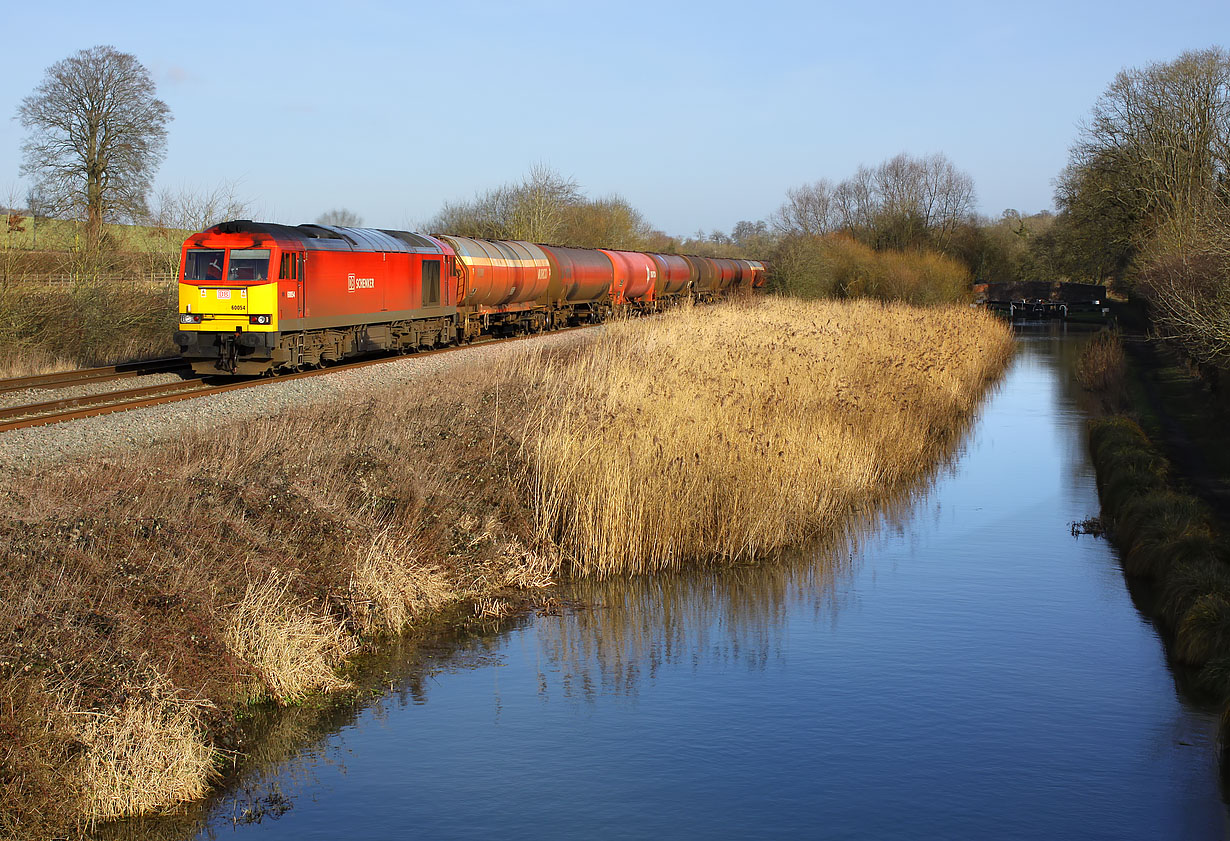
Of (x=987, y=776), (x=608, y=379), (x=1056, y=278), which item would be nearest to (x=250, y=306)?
(x=608, y=379)

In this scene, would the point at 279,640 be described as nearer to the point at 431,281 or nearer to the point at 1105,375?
the point at 431,281

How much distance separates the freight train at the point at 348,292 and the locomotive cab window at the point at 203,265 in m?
0.02

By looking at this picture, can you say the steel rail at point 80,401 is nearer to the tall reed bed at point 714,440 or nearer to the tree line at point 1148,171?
the tall reed bed at point 714,440

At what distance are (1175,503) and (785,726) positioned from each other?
8.19 metres

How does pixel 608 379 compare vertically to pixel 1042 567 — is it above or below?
above

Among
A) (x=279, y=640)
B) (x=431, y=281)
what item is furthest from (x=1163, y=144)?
(x=279, y=640)

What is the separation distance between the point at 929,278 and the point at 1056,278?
116ft

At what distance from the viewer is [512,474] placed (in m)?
12.7

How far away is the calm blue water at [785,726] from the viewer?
284 inches

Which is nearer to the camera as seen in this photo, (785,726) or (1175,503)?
(785,726)

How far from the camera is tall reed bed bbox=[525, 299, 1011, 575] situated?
41.1ft

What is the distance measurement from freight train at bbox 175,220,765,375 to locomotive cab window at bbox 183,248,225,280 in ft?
0.06

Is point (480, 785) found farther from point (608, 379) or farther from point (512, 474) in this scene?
point (608, 379)

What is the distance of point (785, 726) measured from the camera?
862cm
